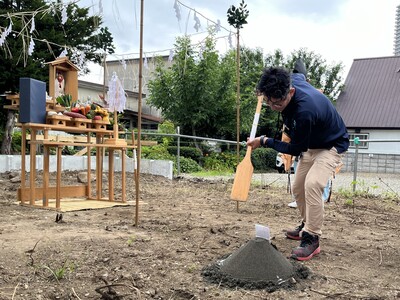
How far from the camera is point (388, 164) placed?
50.6 ft

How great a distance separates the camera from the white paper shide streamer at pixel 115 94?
4.67m

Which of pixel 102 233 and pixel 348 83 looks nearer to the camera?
pixel 102 233

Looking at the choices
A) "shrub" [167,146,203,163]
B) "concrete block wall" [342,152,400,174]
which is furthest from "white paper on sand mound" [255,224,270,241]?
"concrete block wall" [342,152,400,174]

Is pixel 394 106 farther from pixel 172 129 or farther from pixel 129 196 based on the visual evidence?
pixel 129 196

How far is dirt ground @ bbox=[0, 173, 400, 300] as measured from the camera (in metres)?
2.33

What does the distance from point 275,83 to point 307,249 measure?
120cm

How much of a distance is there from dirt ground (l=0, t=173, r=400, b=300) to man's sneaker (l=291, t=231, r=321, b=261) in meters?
0.07

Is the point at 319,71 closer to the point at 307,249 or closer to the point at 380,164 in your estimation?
the point at 380,164

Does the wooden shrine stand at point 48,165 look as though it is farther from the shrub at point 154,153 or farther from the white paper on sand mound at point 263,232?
the shrub at point 154,153

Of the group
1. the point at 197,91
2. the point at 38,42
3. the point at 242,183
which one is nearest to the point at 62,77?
the point at 242,183

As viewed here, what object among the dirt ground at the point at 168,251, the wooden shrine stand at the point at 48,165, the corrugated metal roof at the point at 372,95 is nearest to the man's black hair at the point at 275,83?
the dirt ground at the point at 168,251

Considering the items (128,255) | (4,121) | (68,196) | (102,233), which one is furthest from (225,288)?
(4,121)

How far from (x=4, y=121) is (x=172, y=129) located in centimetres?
514

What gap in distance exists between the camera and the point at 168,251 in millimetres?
3047
